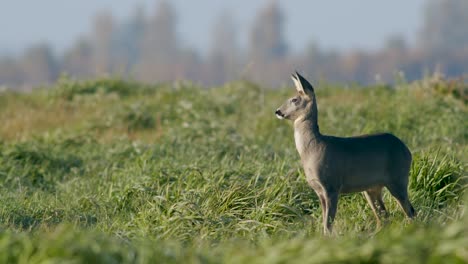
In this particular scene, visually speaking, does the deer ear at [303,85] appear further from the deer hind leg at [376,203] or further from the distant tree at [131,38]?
the distant tree at [131,38]

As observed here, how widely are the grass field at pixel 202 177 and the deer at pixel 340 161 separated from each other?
0.88 ft

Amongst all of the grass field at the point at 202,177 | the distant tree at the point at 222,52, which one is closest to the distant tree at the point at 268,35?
the distant tree at the point at 222,52

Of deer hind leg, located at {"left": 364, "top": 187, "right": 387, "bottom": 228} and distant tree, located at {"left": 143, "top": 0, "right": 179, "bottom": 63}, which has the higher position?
deer hind leg, located at {"left": 364, "top": 187, "right": 387, "bottom": 228}

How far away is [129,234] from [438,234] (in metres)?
2.84

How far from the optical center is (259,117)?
14000 mm

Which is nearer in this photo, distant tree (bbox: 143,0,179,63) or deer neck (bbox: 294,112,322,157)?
deer neck (bbox: 294,112,322,157)

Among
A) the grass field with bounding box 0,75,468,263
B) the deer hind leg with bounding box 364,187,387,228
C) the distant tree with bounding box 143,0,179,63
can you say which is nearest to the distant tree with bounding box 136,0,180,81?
the distant tree with bounding box 143,0,179,63

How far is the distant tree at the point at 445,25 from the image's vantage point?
13838cm

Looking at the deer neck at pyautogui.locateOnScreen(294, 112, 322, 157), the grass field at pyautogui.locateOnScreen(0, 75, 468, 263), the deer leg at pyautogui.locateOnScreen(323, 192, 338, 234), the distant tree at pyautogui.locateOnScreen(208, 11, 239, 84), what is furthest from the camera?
the distant tree at pyautogui.locateOnScreen(208, 11, 239, 84)

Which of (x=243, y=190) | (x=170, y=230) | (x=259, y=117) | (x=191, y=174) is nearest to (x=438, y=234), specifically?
(x=170, y=230)

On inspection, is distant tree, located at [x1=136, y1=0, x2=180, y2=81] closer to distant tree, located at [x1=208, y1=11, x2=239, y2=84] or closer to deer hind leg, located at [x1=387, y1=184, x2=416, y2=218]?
distant tree, located at [x1=208, y1=11, x2=239, y2=84]

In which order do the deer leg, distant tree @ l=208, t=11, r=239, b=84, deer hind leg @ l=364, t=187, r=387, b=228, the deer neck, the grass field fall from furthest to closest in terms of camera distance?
distant tree @ l=208, t=11, r=239, b=84 → deer hind leg @ l=364, t=187, r=387, b=228 → the deer neck → the deer leg → the grass field

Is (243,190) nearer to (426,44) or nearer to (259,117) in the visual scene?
(259,117)

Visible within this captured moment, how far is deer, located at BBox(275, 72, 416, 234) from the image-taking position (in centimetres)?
739
